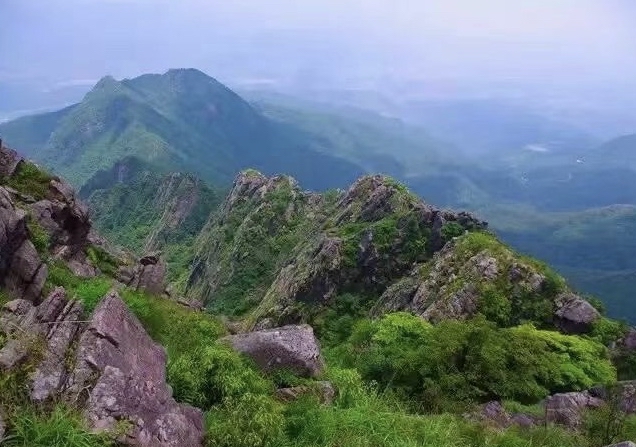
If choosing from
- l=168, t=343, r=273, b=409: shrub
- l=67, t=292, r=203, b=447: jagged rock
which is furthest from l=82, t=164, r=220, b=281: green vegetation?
l=67, t=292, r=203, b=447: jagged rock

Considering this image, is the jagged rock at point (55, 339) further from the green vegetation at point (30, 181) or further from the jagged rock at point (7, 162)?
the jagged rock at point (7, 162)

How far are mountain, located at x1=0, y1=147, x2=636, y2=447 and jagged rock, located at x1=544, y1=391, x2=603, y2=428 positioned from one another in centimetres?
9

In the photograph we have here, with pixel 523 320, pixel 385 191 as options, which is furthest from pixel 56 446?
pixel 385 191

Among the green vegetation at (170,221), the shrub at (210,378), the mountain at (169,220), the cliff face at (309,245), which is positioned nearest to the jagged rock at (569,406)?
the shrub at (210,378)

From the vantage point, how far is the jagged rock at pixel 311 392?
15.8 m

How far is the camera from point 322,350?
102ft

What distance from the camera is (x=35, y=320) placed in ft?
45.3

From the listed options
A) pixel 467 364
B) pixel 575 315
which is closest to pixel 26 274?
pixel 467 364

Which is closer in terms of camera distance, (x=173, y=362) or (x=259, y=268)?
(x=173, y=362)

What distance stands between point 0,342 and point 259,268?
7909 cm

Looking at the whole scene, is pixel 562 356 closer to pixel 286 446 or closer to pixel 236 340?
pixel 236 340

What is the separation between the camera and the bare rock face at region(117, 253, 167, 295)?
40.6m

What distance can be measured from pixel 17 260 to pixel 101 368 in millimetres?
13732

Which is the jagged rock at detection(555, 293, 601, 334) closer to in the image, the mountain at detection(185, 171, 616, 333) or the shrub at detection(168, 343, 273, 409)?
the mountain at detection(185, 171, 616, 333)
